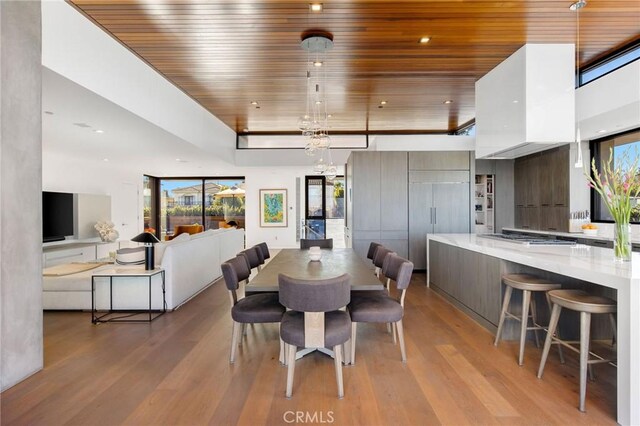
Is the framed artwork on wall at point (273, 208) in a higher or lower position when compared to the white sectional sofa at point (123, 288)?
higher

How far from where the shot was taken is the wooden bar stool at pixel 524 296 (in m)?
2.60

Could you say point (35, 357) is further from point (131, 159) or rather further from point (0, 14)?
point (131, 159)

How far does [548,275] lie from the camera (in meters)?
3.05

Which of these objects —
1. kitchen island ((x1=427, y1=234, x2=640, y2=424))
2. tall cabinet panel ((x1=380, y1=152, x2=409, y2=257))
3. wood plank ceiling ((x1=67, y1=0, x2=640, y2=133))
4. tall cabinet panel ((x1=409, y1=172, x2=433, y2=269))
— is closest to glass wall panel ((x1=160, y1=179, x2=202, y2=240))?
wood plank ceiling ((x1=67, y1=0, x2=640, y2=133))

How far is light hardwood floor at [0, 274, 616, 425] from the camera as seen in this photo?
1.99 m


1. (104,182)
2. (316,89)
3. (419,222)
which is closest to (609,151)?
(419,222)

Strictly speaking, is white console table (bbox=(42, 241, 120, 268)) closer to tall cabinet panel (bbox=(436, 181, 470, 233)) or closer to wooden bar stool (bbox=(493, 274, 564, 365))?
wooden bar stool (bbox=(493, 274, 564, 365))

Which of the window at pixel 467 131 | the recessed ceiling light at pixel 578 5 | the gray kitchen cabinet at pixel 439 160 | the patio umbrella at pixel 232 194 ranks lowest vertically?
the patio umbrella at pixel 232 194

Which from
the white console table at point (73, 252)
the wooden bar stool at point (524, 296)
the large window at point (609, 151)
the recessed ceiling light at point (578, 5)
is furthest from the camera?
the white console table at point (73, 252)

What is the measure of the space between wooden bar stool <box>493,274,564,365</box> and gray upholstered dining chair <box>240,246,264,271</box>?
2570 millimetres

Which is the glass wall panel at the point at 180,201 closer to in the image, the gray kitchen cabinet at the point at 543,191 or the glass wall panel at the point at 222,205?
the glass wall panel at the point at 222,205

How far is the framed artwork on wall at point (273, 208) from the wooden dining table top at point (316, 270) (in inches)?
238

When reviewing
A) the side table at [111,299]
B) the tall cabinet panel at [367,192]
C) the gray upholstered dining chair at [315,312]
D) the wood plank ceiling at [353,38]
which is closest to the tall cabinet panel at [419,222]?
the tall cabinet panel at [367,192]

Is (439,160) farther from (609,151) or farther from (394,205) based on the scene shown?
(609,151)
